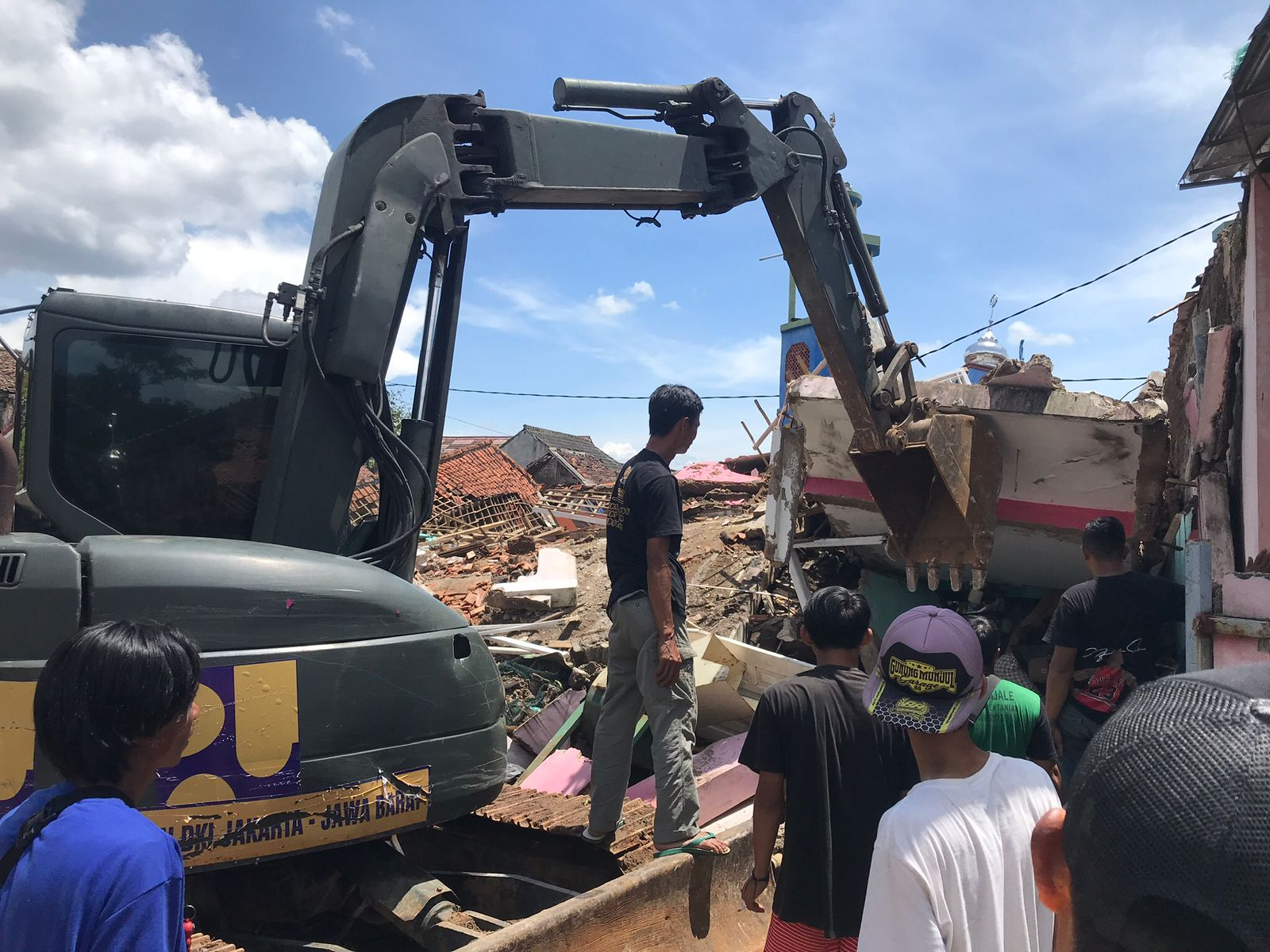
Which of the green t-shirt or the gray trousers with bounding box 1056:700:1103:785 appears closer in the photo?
the green t-shirt

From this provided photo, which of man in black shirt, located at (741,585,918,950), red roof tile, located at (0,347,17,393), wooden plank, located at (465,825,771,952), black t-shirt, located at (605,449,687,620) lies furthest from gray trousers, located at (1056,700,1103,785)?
red roof tile, located at (0,347,17,393)

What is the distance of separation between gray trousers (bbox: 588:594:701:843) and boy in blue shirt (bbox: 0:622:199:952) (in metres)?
2.11

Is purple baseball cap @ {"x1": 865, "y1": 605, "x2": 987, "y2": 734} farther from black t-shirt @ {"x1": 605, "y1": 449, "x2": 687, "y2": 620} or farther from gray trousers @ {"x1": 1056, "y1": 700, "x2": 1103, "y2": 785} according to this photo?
gray trousers @ {"x1": 1056, "y1": 700, "x2": 1103, "y2": 785}

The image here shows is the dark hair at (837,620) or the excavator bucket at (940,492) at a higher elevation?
the excavator bucket at (940,492)

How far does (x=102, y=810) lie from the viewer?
1416mm

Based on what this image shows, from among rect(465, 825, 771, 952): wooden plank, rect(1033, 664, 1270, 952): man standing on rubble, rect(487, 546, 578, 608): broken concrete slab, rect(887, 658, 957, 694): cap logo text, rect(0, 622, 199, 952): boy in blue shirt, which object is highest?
rect(1033, 664, 1270, 952): man standing on rubble

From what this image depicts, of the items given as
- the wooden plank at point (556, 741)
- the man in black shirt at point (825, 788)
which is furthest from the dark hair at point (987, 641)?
the wooden plank at point (556, 741)

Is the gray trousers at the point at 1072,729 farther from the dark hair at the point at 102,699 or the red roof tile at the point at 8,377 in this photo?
the red roof tile at the point at 8,377

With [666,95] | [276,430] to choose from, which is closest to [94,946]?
[276,430]

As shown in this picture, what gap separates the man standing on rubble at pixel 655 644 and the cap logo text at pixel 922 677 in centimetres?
168

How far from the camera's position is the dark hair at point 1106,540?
3836 mm

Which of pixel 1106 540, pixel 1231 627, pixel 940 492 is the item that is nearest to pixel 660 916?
pixel 1106 540

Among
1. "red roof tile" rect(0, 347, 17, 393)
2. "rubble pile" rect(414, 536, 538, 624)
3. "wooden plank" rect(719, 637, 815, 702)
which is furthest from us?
"rubble pile" rect(414, 536, 538, 624)

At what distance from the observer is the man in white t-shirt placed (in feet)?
4.91
